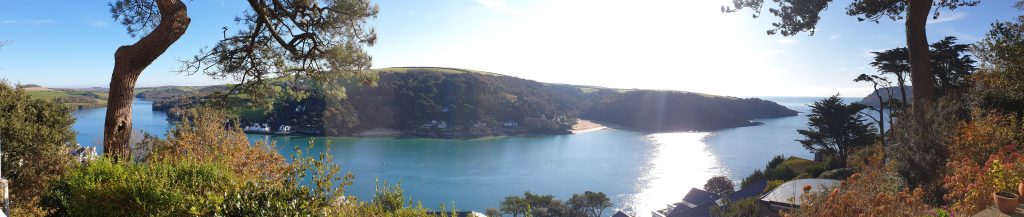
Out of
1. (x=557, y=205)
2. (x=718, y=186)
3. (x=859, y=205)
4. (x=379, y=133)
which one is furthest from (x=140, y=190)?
(x=379, y=133)

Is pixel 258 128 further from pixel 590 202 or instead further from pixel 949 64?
pixel 949 64

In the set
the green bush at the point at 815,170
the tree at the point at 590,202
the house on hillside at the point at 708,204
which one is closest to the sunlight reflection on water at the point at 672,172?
the tree at the point at 590,202

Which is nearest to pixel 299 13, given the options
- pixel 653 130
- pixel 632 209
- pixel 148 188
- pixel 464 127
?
pixel 148 188

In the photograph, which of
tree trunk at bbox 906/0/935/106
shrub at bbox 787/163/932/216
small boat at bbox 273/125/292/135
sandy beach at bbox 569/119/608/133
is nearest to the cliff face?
small boat at bbox 273/125/292/135

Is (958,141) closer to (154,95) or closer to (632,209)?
(632,209)

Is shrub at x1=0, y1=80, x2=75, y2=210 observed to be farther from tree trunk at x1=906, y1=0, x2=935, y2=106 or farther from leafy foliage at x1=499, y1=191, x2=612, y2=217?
leafy foliage at x1=499, y1=191, x2=612, y2=217

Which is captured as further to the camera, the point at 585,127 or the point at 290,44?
the point at 585,127

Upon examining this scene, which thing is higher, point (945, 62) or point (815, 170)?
point (945, 62)
